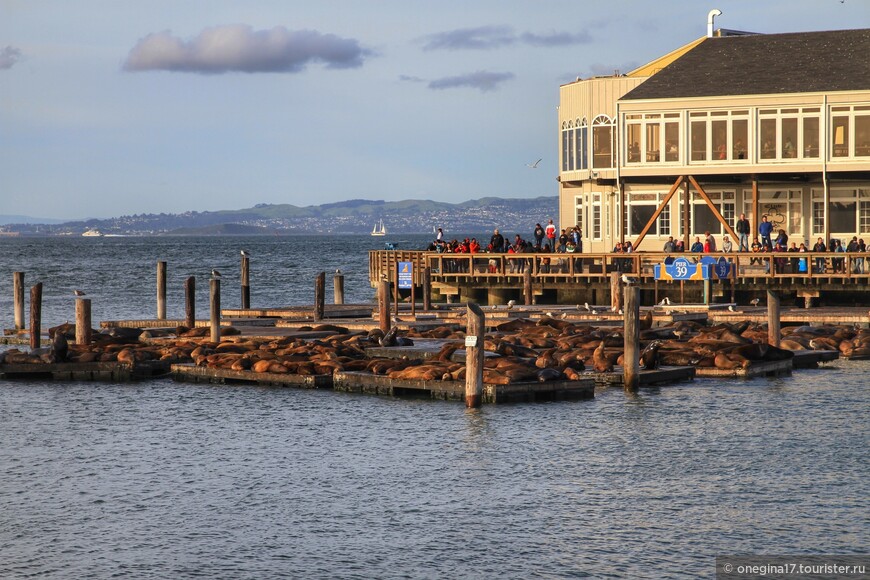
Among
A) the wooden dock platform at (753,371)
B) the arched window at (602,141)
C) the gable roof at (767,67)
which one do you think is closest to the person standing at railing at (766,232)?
the gable roof at (767,67)

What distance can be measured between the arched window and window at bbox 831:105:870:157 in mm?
7926

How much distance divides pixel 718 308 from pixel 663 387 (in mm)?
11620

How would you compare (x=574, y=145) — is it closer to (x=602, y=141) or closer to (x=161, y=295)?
(x=602, y=141)

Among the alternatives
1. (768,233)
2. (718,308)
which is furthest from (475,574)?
(768,233)

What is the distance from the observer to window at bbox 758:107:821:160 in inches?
1668

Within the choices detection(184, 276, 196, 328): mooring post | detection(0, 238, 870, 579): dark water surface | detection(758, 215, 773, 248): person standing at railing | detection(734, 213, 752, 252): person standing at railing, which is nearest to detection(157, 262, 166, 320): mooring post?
detection(184, 276, 196, 328): mooring post

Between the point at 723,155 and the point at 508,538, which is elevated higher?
the point at 723,155

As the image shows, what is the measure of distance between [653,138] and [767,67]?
16.2 ft

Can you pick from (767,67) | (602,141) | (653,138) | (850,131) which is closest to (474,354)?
(653,138)

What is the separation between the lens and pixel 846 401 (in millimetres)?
24703

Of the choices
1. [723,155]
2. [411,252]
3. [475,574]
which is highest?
[723,155]

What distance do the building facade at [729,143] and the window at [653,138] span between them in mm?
34

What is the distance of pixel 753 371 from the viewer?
2738 cm

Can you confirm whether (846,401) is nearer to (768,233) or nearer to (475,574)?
(475,574)
